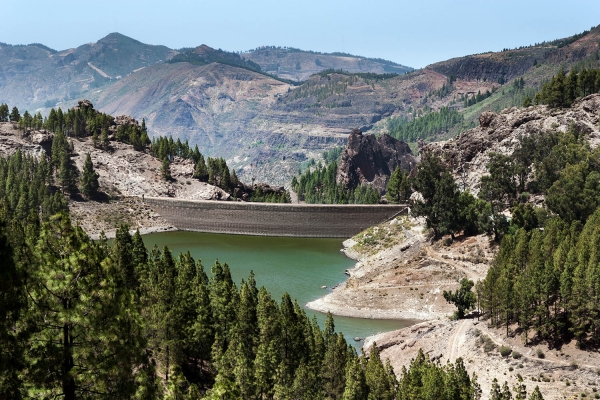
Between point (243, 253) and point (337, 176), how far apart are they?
68.6m

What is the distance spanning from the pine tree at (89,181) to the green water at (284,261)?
14.5 m

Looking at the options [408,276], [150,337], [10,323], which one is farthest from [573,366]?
[10,323]

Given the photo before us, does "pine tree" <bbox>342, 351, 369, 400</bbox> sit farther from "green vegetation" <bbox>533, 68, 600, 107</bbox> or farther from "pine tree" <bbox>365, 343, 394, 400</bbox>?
"green vegetation" <bbox>533, 68, 600, 107</bbox>

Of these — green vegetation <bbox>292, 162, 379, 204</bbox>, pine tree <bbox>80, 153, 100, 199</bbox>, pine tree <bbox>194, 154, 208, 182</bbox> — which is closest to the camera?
pine tree <bbox>80, 153, 100, 199</bbox>

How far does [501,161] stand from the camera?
3314 inches

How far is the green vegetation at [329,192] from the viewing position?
122312 mm

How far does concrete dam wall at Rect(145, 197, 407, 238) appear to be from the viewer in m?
101

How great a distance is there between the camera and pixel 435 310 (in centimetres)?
6038

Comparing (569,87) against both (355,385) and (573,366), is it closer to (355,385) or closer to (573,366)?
(573,366)

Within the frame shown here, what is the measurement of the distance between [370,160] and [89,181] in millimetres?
81002

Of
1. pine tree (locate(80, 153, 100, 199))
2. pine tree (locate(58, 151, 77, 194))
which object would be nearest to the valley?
pine tree (locate(80, 153, 100, 199))

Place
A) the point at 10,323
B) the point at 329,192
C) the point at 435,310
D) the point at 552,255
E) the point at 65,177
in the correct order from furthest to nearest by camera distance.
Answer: the point at 329,192 < the point at 65,177 < the point at 435,310 < the point at 552,255 < the point at 10,323

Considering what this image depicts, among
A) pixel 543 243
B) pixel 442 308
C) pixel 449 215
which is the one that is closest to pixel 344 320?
pixel 442 308

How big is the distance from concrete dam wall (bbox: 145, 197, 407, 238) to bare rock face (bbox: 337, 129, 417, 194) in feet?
157
